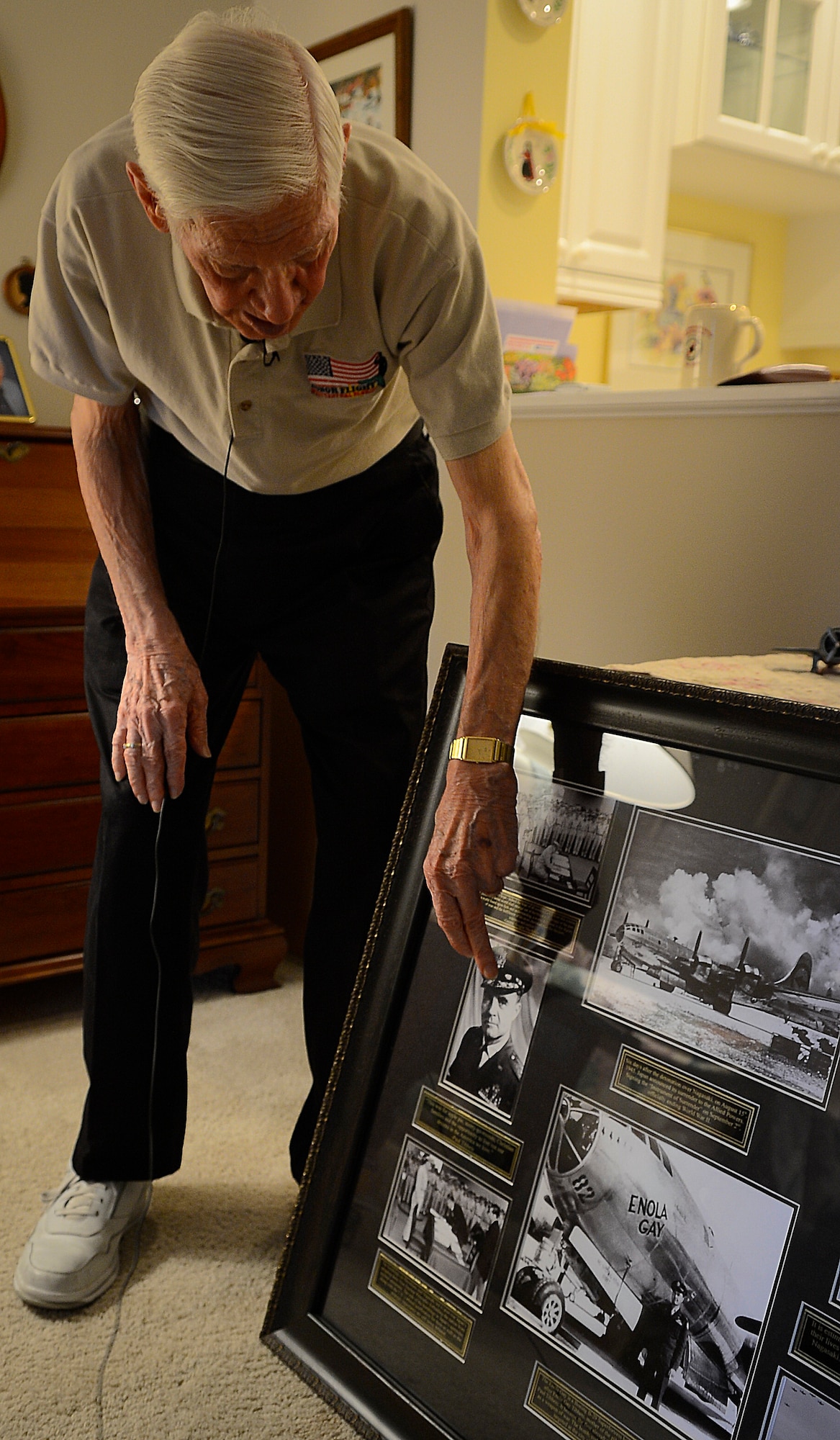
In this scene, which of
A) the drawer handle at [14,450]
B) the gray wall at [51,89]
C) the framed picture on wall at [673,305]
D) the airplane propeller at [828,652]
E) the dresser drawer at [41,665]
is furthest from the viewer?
the framed picture on wall at [673,305]

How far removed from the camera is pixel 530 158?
2070 millimetres

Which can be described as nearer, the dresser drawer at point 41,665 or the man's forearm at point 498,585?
the man's forearm at point 498,585

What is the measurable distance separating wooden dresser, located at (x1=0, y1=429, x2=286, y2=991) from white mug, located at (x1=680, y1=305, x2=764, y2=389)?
89 centimetres

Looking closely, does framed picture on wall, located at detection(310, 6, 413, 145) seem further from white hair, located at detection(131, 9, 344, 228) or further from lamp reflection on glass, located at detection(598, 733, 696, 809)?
lamp reflection on glass, located at detection(598, 733, 696, 809)

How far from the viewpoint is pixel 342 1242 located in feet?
3.16

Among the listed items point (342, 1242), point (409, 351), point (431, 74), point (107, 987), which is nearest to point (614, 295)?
point (431, 74)

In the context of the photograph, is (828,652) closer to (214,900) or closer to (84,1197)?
(84,1197)

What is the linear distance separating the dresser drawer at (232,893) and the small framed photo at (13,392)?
91 centimetres

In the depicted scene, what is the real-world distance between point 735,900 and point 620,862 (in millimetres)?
104

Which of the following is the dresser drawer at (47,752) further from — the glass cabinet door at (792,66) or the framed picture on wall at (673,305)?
the glass cabinet door at (792,66)

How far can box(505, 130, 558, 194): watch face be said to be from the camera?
6.73ft

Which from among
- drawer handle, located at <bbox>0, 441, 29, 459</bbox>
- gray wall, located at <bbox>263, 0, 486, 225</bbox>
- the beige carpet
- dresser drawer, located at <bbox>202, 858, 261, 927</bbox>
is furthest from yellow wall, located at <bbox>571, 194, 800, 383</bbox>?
the beige carpet

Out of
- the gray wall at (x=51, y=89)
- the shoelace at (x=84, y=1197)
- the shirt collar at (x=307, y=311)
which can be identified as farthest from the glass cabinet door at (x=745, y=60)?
the shoelace at (x=84, y=1197)

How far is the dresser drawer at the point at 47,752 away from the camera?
178cm
